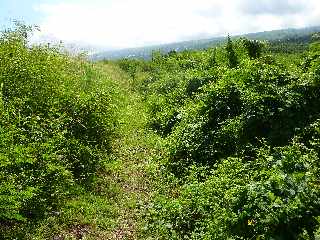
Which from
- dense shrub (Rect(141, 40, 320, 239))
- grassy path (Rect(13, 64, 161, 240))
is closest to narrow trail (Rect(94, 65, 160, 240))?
grassy path (Rect(13, 64, 161, 240))

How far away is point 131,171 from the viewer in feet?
52.9

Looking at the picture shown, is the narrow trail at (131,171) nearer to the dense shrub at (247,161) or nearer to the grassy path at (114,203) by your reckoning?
the grassy path at (114,203)

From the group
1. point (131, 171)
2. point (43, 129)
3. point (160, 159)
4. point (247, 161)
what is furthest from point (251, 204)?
point (160, 159)

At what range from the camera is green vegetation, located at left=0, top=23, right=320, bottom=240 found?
9198mm

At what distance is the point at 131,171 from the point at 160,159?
3.70ft

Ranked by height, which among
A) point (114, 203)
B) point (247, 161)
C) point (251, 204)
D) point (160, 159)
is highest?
point (251, 204)

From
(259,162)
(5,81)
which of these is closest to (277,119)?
(259,162)

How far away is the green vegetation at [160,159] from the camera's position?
9.20 m

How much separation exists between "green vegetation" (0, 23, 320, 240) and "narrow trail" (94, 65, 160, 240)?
0.05 meters

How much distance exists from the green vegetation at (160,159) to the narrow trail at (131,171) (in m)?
0.05

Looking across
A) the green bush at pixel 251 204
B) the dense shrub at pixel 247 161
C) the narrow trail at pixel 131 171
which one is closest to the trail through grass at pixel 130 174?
the narrow trail at pixel 131 171

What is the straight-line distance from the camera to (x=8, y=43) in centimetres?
1708

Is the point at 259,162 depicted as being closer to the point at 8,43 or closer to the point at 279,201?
the point at 279,201

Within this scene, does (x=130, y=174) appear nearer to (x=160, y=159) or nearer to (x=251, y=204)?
(x=160, y=159)
